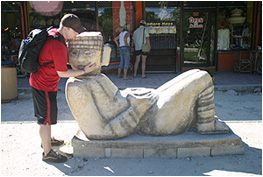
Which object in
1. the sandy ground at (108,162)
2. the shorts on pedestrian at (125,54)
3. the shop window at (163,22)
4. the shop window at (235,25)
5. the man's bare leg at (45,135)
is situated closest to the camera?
the sandy ground at (108,162)

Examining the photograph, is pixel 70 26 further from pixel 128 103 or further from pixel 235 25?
pixel 235 25

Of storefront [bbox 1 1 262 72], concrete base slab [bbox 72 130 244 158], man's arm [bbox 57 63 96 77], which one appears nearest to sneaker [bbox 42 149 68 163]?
concrete base slab [bbox 72 130 244 158]

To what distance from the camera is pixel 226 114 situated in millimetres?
4664

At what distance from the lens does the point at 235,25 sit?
8828mm

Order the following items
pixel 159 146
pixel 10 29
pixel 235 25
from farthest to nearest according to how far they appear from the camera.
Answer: pixel 235 25 → pixel 10 29 → pixel 159 146

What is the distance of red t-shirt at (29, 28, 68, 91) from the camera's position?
2523 mm

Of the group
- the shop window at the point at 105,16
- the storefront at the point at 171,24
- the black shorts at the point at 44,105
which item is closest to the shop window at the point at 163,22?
the storefront at the point at 171,24

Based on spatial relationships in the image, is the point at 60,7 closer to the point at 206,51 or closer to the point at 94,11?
the point at 94,11

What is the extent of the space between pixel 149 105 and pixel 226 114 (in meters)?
2.41

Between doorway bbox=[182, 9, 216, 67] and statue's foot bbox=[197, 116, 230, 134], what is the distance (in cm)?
607

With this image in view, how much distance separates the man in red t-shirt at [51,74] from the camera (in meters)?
2.54

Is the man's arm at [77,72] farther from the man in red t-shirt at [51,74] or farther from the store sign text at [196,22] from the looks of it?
the store sign text at [196,22]

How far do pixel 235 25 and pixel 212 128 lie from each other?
7048 millimetres

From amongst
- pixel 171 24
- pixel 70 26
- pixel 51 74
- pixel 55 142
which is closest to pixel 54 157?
pixel 55 142
